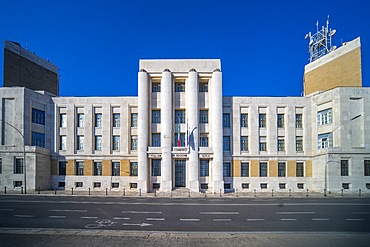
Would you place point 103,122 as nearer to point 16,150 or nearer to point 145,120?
point 145,120

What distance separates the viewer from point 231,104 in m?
42.5

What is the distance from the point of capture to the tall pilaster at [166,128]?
3897 cm

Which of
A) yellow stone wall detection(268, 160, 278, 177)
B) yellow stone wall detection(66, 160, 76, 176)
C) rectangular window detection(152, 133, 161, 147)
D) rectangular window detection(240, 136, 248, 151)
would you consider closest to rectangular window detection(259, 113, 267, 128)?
rectangular window detection(240, 136, 248, 151)

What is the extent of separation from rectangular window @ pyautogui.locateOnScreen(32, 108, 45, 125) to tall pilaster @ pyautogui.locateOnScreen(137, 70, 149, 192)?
49.2ft

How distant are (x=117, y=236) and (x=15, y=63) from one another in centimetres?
4580

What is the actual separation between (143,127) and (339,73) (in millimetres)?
31552

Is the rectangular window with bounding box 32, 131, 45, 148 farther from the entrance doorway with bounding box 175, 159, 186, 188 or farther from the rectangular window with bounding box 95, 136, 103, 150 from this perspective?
the entrance doorway with bounding box 175, 159, 186, 188

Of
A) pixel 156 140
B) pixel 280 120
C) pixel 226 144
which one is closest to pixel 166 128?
pixel 156 140

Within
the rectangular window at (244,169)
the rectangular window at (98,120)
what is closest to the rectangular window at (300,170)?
the rectangular window at (244,169)

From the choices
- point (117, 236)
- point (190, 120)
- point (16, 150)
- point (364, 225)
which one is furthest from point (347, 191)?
point (16, 150)

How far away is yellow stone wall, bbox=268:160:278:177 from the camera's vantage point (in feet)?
136

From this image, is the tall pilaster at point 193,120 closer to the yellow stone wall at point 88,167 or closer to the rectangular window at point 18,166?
the yellow stone wall at point 88,167

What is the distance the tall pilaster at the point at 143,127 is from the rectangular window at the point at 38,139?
14917mm

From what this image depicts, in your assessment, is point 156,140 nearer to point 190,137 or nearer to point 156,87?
point 190,137
